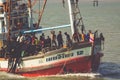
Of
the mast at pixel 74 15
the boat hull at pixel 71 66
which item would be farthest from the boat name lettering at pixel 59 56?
the mast at pixel 74 15

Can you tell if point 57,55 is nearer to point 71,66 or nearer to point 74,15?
point 71,66

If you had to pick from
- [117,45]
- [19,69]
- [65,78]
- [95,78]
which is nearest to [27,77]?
[19,69]

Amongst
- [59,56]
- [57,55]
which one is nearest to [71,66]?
[59,56]

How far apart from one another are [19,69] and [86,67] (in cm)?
520

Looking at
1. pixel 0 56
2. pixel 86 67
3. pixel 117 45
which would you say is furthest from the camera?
pixel 117 45

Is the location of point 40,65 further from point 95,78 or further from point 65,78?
point 95,78

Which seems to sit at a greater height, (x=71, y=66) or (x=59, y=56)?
(x=59, y=56)

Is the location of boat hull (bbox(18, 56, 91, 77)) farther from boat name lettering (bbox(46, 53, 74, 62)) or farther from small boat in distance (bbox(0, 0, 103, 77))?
boat name lettering (bbox(46, 53, 74, 62))

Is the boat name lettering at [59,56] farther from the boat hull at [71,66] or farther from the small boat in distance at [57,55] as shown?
the boat hull at [71,66]

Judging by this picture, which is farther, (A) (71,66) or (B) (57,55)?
(A) (71,66)

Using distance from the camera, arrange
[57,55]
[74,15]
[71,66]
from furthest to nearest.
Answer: [74,15] < [71,66] < [57,55]

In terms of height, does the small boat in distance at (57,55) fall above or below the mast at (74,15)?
below

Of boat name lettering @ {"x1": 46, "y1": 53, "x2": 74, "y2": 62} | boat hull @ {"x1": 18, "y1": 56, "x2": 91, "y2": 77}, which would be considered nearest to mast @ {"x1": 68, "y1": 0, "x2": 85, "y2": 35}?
boat name lettering @ {"x1": 46, "y1": 53, "x2": 74, "y2": 62}

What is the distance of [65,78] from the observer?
32.7 metres
